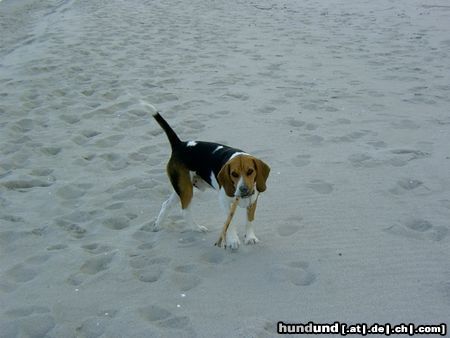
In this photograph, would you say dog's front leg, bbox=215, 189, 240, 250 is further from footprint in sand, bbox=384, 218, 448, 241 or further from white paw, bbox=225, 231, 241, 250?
footprint in sand, bbox=384, 218, 448, 241

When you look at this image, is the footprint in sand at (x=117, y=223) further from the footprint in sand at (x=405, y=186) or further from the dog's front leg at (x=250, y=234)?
the footprint in sand at (x=405, y=186)

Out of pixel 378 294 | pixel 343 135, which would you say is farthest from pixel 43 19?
pixel 378 294

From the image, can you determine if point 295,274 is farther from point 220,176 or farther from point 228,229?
point 220,176

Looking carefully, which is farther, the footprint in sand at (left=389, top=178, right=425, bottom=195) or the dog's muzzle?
the footprint in sand at (left=389, top=178, right=425, bottom=195)

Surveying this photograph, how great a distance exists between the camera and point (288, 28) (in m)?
10.9

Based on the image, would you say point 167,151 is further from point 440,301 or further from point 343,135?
point 440,301

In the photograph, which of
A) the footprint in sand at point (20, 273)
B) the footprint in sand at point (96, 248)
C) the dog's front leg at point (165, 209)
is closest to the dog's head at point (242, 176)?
the dog's front leg at point (165, 209)

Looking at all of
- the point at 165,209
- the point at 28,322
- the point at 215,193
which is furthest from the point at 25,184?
the point at 28,322

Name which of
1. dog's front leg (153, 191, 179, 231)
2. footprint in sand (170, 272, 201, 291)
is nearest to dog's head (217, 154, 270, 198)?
footprint in sand (170, 272, 201, 291)

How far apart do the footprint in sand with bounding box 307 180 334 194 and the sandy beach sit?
21mm

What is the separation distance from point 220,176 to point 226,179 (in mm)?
45

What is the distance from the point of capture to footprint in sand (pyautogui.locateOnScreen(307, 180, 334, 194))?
4.73 m

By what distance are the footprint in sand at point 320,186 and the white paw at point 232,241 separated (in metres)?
1.06

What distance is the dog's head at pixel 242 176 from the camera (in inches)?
144
